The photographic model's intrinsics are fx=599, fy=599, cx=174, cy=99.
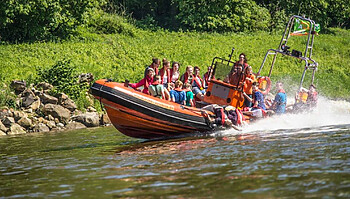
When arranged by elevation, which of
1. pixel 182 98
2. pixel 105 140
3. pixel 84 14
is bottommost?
pixel 105 140

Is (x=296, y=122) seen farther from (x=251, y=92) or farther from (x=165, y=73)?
Result: (x=165, y=73)

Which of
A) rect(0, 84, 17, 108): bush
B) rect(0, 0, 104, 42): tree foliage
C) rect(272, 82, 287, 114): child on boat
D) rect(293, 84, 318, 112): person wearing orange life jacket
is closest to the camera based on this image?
rect(272, 82, 287, 114): child on boat

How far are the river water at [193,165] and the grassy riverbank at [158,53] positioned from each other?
780 cm

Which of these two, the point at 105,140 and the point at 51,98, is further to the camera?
the point at 51,98

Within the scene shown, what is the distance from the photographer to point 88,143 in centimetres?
1291

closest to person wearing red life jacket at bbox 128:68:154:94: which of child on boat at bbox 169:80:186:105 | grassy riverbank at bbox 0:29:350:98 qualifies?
child on boat at bbox 169:80:186:105

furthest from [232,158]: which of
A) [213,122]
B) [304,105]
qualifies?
[304,105]

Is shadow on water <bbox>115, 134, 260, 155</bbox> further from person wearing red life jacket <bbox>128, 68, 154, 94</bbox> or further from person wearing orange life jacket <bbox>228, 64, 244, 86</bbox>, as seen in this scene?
person wearing orange life jacket <bbox>228, 64, 244, 86</bbox>

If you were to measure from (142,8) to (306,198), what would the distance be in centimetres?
2830

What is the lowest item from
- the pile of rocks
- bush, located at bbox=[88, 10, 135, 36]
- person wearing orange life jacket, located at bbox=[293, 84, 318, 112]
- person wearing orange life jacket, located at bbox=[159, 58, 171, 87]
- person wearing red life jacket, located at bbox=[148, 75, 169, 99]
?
the pile of rocks

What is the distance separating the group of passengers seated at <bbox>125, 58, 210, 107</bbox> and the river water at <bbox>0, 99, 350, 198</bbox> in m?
1.12

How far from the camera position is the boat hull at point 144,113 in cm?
1175

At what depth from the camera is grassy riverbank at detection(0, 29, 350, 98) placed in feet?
69.7

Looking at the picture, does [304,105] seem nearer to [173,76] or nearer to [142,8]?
[173,76]
